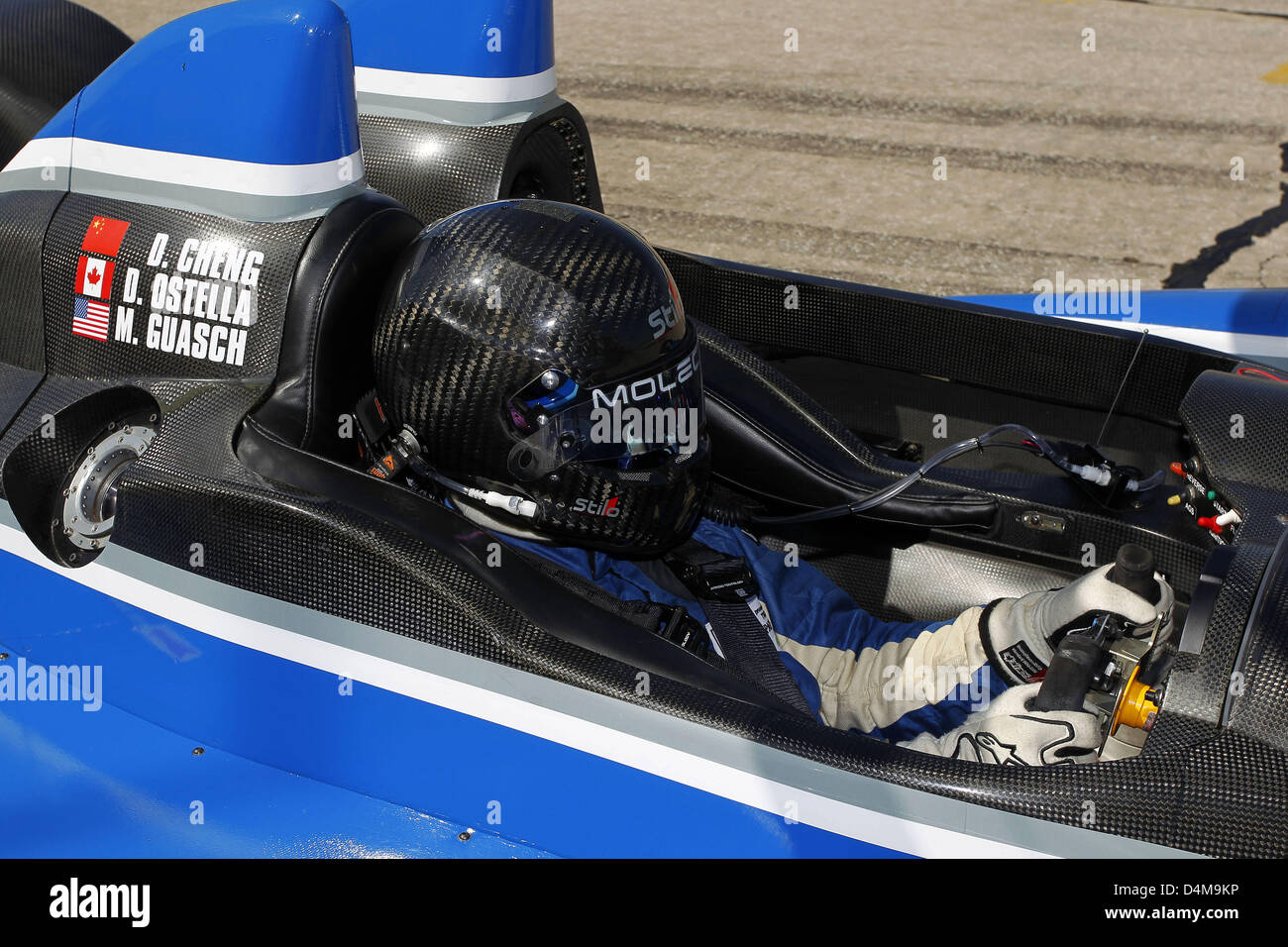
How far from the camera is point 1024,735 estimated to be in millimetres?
1763

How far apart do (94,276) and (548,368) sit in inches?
30.4

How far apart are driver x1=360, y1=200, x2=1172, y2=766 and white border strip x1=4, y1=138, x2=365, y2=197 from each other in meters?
0.19

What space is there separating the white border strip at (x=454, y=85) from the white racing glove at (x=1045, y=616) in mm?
1504

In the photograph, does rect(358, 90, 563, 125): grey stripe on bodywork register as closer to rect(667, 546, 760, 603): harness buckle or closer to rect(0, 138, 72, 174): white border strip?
rect(0, 138, 72, 174): white border strip

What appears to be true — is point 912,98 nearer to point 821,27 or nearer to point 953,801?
point 821,27

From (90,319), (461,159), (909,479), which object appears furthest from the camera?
(461,159)

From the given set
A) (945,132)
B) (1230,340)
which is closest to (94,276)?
(1230,340)

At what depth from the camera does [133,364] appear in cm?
189

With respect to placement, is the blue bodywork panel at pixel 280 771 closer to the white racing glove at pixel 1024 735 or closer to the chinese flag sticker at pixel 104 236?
the white racing glove at pixel 1024 735

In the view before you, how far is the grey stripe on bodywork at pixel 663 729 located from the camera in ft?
4.86

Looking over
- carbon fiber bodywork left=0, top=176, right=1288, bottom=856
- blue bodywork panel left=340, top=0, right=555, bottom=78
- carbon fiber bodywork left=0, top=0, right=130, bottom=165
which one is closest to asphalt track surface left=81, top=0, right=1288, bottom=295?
blue bodywork panel left=340, top=0, right=555, bottom=78

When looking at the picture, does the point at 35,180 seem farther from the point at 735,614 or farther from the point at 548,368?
the point at 735,614

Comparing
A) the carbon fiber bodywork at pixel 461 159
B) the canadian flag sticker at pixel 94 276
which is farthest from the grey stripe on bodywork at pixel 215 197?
the carbon fiber bodywork at pixel 461 159

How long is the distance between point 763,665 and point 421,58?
5.26 ft
